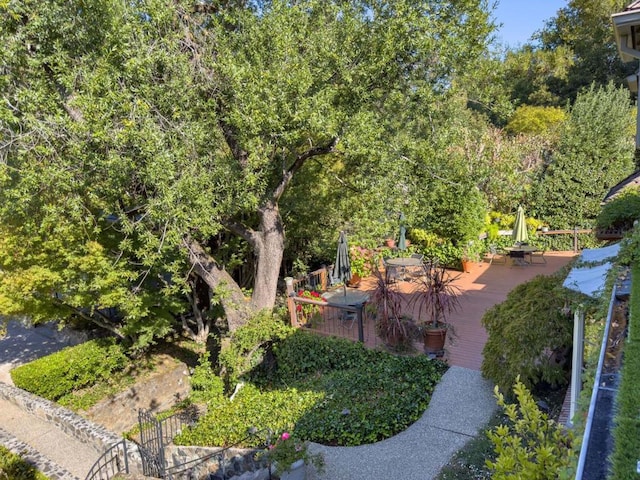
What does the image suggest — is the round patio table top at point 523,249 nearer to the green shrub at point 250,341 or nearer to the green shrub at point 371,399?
the green shrub at point 371,399

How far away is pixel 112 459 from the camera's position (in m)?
7.74

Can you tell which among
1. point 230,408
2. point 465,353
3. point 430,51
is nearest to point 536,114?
point 430,51

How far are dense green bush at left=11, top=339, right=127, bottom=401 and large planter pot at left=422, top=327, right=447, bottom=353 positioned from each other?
7992 millimetres

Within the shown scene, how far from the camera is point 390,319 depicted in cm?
907

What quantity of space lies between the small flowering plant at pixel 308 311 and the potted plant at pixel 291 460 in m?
4.78

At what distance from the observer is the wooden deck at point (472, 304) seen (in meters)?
9.19

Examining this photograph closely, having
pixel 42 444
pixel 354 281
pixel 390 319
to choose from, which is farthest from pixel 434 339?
pixel 42 444

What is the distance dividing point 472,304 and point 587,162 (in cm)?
998

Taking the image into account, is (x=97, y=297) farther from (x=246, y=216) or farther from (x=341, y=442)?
(x=341, y=442)

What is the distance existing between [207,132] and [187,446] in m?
6.15

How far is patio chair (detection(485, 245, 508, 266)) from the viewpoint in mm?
16094

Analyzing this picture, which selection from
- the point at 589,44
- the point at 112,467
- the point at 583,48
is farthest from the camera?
the point at 583,48

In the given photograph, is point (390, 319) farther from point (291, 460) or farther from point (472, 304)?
point (291, 460)

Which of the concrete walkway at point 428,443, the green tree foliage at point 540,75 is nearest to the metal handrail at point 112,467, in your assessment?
the concrete walkway at point 428,443
